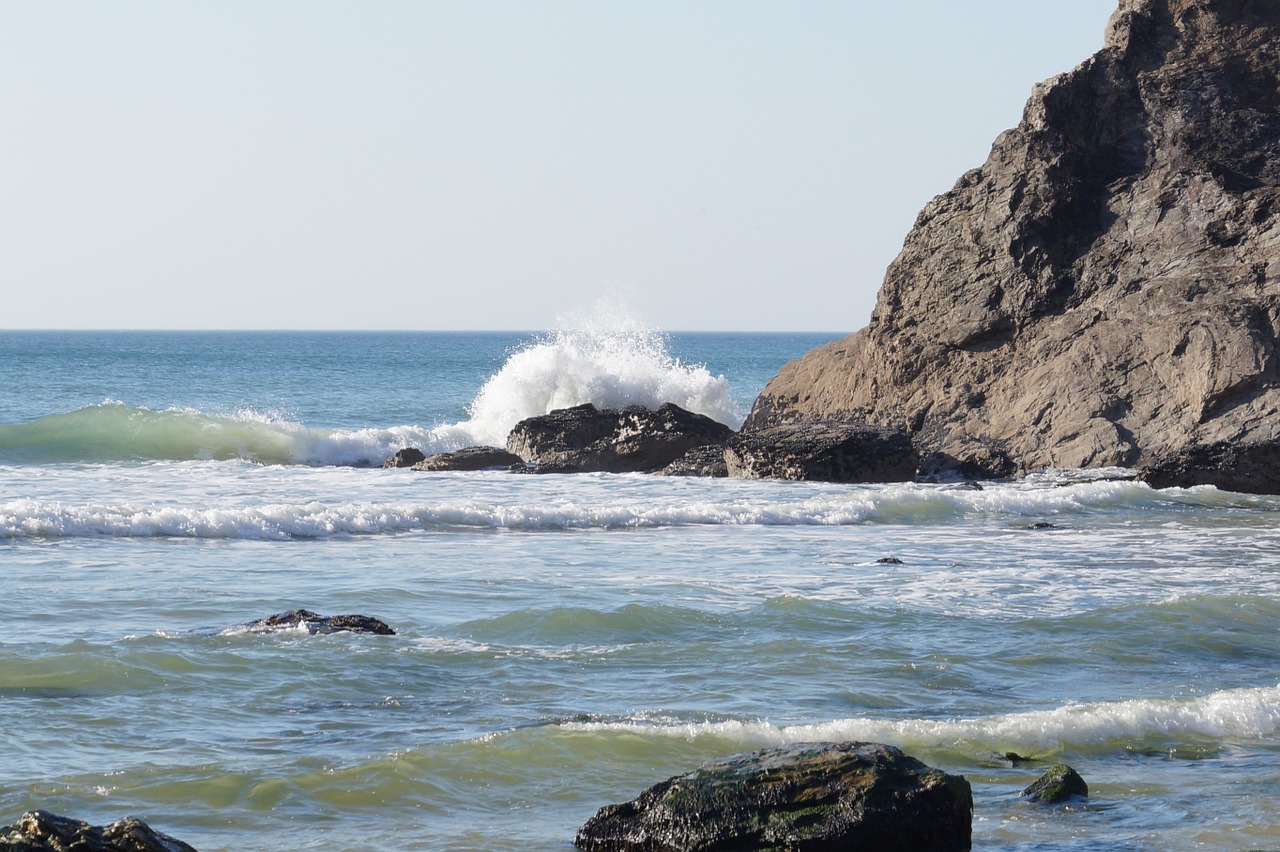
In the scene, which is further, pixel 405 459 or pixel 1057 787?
pixel 405 459

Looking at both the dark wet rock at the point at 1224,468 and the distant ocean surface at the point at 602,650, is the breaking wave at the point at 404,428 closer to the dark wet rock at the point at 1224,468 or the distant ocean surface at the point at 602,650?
the distant ocean surface at the point at 602,650

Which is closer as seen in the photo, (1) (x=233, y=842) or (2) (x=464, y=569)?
(1) (x=233, y=842)

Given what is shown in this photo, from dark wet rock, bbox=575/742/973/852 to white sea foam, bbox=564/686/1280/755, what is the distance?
1291 millimetres

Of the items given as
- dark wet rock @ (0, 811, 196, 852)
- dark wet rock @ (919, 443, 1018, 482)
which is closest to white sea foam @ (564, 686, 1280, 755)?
dark wet rock @ (0, 811, 196, 852)

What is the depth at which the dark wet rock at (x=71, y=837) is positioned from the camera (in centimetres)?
428

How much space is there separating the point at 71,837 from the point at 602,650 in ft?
15.1

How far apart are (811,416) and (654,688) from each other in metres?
15.4

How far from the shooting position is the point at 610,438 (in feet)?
70.6

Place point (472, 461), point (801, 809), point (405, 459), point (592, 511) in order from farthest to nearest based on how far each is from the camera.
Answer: point (405, 459) → point (472, 461) → point (592, 511) → point (801, 809)

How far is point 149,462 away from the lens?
22.8 metres

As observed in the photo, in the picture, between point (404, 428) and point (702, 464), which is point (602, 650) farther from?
point (404, 428)

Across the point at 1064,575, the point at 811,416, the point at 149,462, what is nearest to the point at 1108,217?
the point at 811,416

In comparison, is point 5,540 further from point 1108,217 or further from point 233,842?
point 1108,217

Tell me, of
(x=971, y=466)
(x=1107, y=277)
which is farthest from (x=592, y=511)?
(x=1107, y=277)
